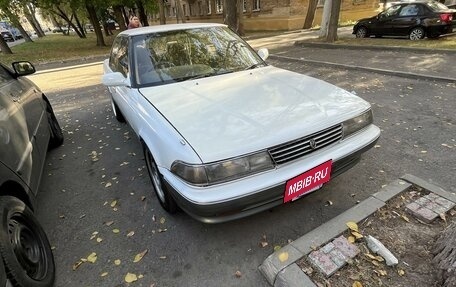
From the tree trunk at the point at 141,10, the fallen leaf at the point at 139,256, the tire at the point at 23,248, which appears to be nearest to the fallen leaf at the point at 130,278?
the fallen leaf at the point at 139,256

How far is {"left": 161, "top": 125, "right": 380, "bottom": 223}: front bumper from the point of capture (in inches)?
84.4

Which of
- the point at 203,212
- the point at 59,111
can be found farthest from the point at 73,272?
the point at 59,111

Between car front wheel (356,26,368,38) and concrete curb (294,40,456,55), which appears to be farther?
car front wheel (356,26,368,38)

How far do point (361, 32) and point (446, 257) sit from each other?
1472 cm

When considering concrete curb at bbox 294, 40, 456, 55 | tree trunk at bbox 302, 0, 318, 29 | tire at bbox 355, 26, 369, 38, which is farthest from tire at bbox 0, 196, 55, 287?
tree trunk at bbox 302, 0, 318, 29

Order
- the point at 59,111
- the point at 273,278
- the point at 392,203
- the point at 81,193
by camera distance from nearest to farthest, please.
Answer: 1. the point at 273,278
2. the point at 392,203
3. the point at 81,193
4. the point at 59,111

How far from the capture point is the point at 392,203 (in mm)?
2699

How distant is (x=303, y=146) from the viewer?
7.79ft

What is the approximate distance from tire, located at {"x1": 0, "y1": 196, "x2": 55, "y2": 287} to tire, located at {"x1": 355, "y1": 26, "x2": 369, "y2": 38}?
15.4 meters

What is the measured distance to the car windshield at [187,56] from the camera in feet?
11.2

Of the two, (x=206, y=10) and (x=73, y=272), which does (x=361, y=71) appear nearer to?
(x=73, y=272)

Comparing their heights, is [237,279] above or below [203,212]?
below

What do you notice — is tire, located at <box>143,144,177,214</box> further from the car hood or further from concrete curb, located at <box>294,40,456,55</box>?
concrete curb, located at <box>294,40,456,55</box>

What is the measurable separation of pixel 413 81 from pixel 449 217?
556 centimetres
